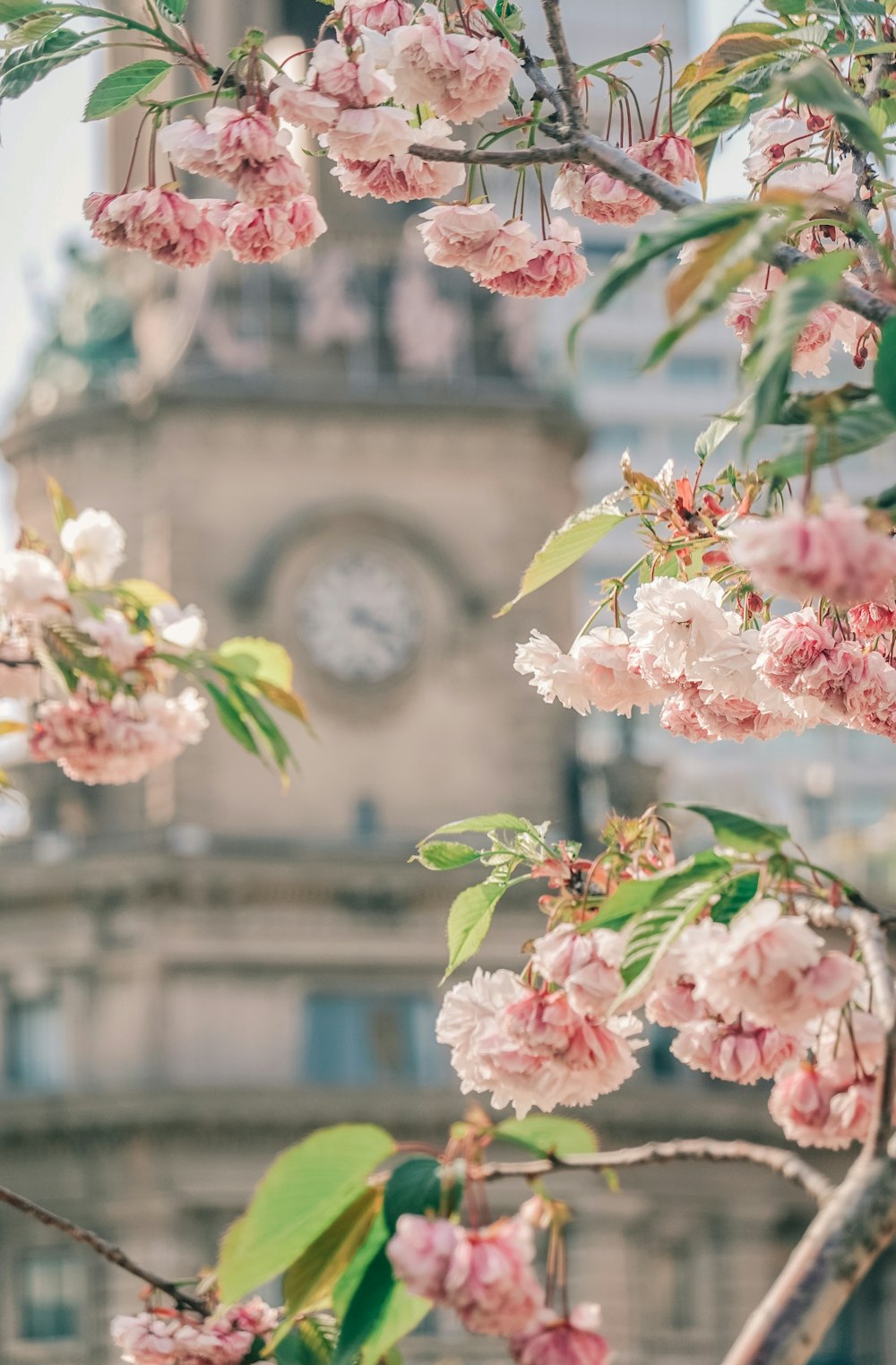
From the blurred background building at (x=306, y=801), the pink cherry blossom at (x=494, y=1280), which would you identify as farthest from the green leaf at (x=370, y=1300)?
the blurred background building at (x=306, y=801)

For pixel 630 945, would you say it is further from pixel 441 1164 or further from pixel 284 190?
pixel 284 190

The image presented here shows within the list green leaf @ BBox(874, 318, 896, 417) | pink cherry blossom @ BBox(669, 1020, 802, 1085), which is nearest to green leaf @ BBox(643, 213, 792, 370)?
green leaf @ BBox(874, 318, 896, 417)

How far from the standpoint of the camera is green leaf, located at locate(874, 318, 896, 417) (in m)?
3.17

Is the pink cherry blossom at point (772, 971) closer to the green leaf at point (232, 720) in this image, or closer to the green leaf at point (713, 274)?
the green leaf at point (713, 274)

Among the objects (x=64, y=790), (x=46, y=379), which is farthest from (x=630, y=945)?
(x=46, y=379)

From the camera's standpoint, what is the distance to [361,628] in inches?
1177

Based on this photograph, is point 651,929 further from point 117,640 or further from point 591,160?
point 117,640

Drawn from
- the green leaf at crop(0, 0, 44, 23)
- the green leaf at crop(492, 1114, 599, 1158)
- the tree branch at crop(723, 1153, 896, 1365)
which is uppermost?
the green leaf at crop(0, 0, 44, 23)

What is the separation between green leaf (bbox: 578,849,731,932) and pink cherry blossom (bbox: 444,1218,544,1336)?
16.6 inches

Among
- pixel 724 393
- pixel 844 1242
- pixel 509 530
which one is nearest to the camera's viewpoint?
pixel 844 1242

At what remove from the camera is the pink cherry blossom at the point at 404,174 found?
446cm

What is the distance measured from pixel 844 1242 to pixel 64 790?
1043 inches

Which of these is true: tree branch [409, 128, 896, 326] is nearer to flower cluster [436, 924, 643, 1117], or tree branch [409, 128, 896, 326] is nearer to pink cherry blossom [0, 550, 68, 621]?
flower cluster [436, 924, 643, 1117]

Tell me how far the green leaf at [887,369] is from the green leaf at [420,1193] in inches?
45.5
